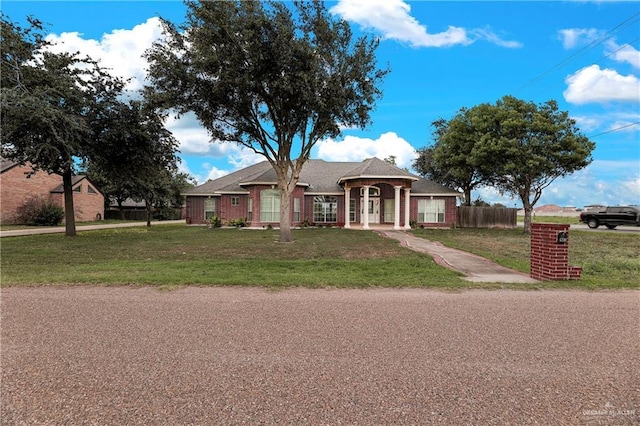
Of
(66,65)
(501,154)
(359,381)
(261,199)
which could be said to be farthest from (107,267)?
(501,154)

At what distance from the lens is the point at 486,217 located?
1217 inches

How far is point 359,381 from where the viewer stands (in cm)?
317

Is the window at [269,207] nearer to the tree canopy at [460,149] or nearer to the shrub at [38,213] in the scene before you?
the tree canopy at [460,149]

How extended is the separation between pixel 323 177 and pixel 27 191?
2627 cm

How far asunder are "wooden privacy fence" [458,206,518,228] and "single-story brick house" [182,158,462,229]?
2311 mm

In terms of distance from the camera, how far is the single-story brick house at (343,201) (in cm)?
2586

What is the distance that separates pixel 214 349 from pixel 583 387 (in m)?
3.39

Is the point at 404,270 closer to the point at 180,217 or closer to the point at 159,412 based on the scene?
the point at 159,412

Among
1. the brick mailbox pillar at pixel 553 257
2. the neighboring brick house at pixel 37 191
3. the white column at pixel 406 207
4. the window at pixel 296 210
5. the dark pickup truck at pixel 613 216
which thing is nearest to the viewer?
the brick mailbox pillar at pixel 553 257

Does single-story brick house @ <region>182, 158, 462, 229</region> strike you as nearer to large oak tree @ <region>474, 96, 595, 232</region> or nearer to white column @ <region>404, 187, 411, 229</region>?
white column @ <region>404, 187, 411, 229</region>

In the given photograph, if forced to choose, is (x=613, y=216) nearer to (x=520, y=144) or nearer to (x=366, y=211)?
(x=520, y=144)

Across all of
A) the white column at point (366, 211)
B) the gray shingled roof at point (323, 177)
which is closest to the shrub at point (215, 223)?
the gray shingled roof at point (323, 177)

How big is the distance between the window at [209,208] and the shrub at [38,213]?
13459 millimetres

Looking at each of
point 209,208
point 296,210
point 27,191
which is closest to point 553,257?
point 296,210
